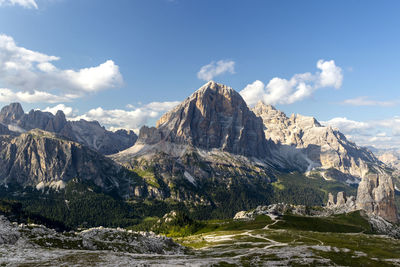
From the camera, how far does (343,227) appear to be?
197m

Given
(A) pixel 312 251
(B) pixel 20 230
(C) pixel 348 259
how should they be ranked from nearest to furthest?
1. (B) pixel 20 230
2. (C) pixel 348 259
3. (A) pixel 312 251

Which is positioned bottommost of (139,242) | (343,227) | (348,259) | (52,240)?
(343,227)

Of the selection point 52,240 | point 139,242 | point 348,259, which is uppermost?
point 52,240

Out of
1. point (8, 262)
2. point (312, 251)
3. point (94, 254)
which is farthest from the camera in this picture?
point (312, 251)

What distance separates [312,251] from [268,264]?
29729 millimetres

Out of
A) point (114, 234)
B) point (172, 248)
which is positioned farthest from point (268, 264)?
point (114, 234)

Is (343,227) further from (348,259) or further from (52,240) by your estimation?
(52,240)

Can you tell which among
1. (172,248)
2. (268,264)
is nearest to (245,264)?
(268,264)

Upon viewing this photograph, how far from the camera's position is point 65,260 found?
5716 centimetres

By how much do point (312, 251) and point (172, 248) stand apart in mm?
52163

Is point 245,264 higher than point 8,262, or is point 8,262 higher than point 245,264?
point 8,262

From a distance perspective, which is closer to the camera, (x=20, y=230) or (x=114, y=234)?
(x=20, y=230)

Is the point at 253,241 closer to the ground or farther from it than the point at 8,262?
closer to the ground

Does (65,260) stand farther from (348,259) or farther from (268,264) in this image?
(348,259)
